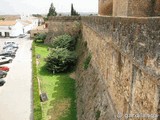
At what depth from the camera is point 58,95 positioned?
17.9m

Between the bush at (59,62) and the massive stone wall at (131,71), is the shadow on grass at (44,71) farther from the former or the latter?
the massive stone wall at (131,71)

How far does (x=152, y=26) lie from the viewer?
4797 millimetres

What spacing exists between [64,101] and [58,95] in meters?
1.27

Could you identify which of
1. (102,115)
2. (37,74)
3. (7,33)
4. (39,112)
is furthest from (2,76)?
(7,33)

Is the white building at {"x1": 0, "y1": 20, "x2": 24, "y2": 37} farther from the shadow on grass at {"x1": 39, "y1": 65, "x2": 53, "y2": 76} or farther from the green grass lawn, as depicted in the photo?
the green grass lawn

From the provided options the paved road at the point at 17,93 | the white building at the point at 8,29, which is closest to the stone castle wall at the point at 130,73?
the paved road at the point at 17,93

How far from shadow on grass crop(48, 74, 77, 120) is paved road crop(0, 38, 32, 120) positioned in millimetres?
1644

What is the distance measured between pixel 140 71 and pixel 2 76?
19597 mm

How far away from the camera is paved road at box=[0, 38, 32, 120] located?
15.7 m

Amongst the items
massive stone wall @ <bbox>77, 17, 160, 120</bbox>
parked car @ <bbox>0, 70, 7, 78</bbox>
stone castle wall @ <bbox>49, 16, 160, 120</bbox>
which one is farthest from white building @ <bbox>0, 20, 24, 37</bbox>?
massive stone wall @ <bbox>77, 17, 160, 120</bbox>

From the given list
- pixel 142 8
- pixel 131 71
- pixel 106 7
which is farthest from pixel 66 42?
pixel 131 71

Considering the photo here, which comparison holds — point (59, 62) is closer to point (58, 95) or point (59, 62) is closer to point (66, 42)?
point (58, 95)

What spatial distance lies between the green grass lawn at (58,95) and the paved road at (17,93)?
1.13 metres

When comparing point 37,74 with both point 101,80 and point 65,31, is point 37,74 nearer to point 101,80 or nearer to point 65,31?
point 101,80
